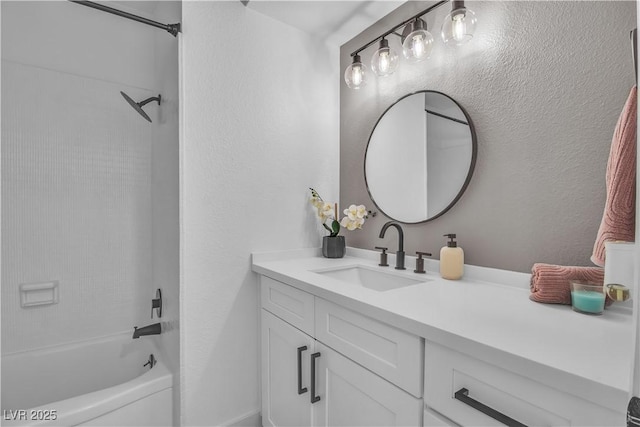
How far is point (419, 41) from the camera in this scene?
1.30 metres

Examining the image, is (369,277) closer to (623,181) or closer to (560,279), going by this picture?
(560,279)

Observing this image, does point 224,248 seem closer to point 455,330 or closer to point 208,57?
point 208,57

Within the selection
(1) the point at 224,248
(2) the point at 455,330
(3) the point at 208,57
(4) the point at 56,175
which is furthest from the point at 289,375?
(4) the point at 56,175

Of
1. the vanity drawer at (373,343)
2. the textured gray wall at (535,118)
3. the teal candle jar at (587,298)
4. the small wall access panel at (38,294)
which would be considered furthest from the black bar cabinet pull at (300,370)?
the small wall access panel at (38,294)

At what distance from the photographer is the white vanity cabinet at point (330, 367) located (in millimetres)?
800

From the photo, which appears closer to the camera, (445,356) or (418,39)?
(445,356)

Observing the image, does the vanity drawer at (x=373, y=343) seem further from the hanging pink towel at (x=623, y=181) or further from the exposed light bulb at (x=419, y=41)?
the exposed light bulb at (x=419, y=41)

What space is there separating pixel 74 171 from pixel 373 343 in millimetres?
2082

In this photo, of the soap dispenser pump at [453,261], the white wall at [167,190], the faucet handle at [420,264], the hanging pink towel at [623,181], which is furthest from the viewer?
the white wall at [167,190]

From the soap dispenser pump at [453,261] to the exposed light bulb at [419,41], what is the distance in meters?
0.81

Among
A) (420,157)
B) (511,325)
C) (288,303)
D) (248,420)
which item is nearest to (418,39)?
(420,157)

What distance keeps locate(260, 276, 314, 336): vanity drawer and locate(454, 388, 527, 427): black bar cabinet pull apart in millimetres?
596

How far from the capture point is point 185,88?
1.39m

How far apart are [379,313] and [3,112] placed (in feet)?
7.57
